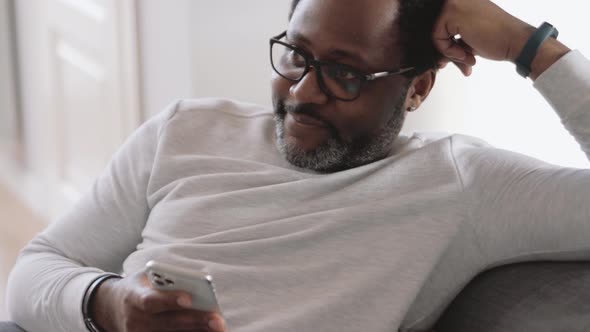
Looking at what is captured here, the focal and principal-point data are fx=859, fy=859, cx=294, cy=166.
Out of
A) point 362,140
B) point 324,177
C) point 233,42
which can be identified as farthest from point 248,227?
point 233,42

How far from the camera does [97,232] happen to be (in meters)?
1.64

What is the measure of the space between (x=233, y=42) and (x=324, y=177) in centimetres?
96

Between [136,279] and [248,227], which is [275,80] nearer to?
[248,227]

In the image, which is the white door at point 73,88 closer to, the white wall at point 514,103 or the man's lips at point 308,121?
the white wall at point 514,103

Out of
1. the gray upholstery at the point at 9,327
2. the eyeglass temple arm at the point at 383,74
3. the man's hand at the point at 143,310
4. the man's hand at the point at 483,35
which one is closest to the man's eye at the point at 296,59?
the eyeglass temple arm at the point at 383,74

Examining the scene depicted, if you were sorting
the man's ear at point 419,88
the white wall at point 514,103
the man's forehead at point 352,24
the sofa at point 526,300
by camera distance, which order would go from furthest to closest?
1. the white wall at point 514,103
2. the man's ear at point 419,88
3. the man's forehead at point 352,24
4. the sofa at point 526,300

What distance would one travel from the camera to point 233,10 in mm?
2369

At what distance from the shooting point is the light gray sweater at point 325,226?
1.37 metres

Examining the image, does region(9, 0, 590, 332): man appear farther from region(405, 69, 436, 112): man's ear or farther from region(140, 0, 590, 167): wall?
region(140, 0, 590, 167): wall

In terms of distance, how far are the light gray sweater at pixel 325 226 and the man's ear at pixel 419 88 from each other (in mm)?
72

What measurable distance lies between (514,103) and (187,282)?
1029 mm

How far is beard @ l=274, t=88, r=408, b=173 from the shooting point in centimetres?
154

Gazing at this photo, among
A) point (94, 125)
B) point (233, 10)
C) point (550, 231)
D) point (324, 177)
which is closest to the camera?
point (550, 231)

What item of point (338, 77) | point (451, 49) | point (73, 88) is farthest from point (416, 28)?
point (73, 88)
